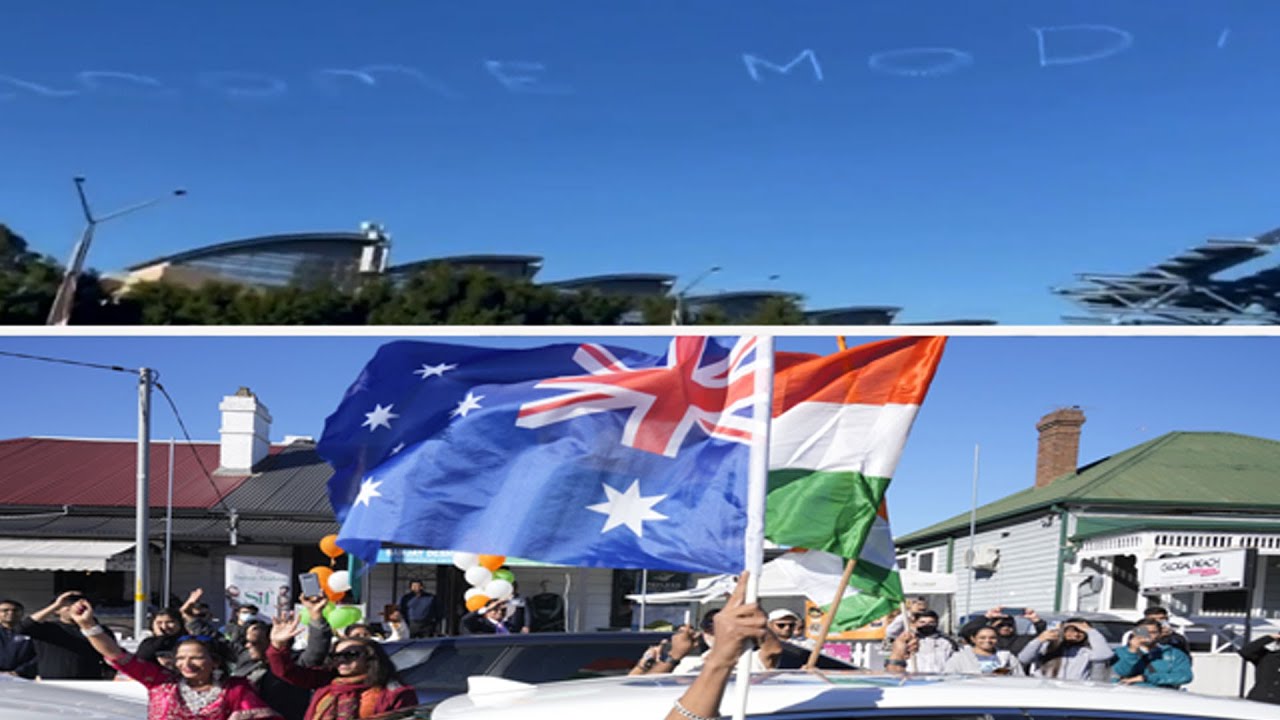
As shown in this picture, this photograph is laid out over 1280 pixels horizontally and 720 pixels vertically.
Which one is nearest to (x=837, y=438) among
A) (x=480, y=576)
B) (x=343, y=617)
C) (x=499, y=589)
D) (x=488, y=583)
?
(x=343, y=617)

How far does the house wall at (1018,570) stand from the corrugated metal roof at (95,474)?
12.0 metres

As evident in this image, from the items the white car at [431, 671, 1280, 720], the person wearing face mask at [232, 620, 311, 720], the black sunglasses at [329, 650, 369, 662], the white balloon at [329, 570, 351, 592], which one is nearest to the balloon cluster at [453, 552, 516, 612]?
the white balloon at [329, 570, 351, 592]

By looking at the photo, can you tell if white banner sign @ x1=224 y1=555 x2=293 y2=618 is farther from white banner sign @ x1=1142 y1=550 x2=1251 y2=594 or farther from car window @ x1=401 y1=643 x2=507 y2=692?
car window @ x1=401 y1=643 x2=507 y2=692

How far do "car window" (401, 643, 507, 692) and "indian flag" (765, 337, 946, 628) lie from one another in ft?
6.59

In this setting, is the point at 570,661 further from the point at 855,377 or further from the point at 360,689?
the point at 855,377

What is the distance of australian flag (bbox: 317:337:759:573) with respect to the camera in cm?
394

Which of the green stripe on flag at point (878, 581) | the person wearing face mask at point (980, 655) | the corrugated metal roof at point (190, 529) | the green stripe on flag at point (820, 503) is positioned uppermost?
the green stripe on flag at point (820, 503)

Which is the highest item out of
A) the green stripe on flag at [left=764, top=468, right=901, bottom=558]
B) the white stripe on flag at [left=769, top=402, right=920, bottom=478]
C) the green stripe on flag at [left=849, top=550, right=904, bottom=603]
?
the white stripe on flag at [left=769, top=402, right=920, bottom=478]

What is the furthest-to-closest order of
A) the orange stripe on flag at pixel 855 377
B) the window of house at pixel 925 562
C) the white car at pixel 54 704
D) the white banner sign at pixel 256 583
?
the window of house at pixel 925 562
the white banner sign at pixel 256 583
the orange stripe on flag at pixel 855 377
the white car at pixel 54 704

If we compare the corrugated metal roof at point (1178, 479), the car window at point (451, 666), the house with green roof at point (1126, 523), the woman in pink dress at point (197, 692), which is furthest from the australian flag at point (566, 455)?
the corrugated metal roof at point (1178, 479)

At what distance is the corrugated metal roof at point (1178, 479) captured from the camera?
23016 mm

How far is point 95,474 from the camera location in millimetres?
23125

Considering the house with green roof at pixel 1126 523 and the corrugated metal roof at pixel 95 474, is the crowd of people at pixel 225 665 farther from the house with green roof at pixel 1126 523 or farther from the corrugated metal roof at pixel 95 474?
the house with green roof at pixel 1126 523

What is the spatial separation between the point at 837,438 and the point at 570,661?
7.25ft
